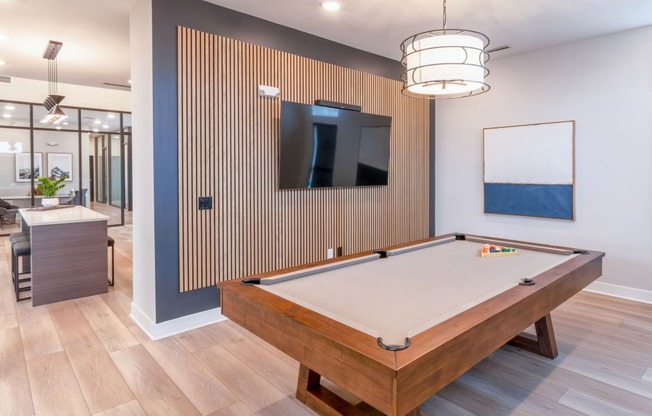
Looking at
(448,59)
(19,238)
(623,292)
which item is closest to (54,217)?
(19,238)

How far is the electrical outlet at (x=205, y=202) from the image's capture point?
331cm

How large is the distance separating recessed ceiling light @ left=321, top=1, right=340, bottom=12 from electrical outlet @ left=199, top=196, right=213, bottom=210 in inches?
77.0

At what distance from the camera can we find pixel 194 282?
3.32 m

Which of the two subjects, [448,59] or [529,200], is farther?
[529,200]

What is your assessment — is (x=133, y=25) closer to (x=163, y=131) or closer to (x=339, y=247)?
(x=163, y=131)

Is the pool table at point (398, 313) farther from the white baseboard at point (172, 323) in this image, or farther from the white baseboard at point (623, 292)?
the white baseboard at point (623, 292)

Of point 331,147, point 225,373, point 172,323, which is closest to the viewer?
point 225,373

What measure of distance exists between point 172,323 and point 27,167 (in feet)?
22.0

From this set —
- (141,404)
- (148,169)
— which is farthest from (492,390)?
(148,169)

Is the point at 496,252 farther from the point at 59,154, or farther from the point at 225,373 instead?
the point at 59,154

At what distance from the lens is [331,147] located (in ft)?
13.2

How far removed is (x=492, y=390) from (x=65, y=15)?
4.76 m

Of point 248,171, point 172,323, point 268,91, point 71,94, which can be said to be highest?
point 71,94

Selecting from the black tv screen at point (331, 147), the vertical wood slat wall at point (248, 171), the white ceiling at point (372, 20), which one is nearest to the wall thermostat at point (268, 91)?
the vertical wood slat wall at point (248, 171)
